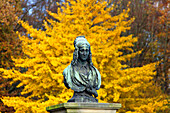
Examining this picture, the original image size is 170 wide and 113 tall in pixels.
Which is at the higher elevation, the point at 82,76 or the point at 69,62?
the point at 69,62

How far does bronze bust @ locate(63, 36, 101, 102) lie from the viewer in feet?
24.5

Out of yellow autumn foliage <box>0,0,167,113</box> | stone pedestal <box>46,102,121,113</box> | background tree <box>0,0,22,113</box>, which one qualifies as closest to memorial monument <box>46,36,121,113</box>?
stone pedestal <box>46,102,121,113</box>

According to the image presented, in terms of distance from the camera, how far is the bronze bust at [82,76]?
7.48m

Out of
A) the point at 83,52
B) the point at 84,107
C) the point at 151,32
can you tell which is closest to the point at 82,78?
the point at 83,52

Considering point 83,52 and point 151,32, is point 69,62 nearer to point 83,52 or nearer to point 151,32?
point 83,52

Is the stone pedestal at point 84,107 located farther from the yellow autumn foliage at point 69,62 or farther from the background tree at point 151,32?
the background tree at point 151,32

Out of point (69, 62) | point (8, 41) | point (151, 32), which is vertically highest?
point (151, 32)

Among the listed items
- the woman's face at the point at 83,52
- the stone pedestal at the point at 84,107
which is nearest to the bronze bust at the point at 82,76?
the woman's face at the point at 83,52

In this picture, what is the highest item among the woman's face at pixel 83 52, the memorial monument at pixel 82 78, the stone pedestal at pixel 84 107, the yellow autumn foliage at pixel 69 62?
the yellow autumn foliage at pixel 69 62

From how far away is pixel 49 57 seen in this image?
15148 mm

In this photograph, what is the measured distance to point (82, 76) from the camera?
297 inches

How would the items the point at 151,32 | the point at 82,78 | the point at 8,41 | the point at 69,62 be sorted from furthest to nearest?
the point at 151,32 → the point at 8,41 → the point at 69,62 → the point at 82,78

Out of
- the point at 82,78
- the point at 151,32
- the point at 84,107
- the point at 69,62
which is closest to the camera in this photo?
the point at 84,107

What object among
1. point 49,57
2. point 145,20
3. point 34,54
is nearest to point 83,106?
point 49,57
